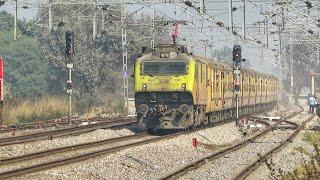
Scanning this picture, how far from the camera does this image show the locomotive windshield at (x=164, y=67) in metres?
24.5

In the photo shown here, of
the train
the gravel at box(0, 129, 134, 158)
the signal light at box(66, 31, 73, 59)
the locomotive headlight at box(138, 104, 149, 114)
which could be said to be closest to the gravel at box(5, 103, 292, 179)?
the gravel at box(0, 129, 134, 158)

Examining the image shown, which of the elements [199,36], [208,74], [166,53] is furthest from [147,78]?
[199,36]

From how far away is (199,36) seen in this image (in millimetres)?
56250

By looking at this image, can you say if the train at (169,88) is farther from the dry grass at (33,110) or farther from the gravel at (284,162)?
the dry grass at (33,110)

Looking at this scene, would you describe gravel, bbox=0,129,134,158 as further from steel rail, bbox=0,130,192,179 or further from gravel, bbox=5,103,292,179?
steel rail, bbox=0,130,192,179

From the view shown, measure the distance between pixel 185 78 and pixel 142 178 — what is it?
36.9 ft

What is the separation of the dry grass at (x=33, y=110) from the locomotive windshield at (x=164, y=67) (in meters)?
9.38

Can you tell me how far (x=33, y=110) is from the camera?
34.7 metres

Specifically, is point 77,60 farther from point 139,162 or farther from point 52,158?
point 139,162

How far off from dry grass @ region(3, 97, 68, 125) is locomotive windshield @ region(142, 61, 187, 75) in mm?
9380

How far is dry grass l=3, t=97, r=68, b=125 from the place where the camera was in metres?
32.1

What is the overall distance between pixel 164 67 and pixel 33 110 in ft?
40.5

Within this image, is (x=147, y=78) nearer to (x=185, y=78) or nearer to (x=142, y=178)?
(x=185, y=78)

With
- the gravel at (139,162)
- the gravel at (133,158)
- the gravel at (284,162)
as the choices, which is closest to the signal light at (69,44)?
the gravel at (133,158)
